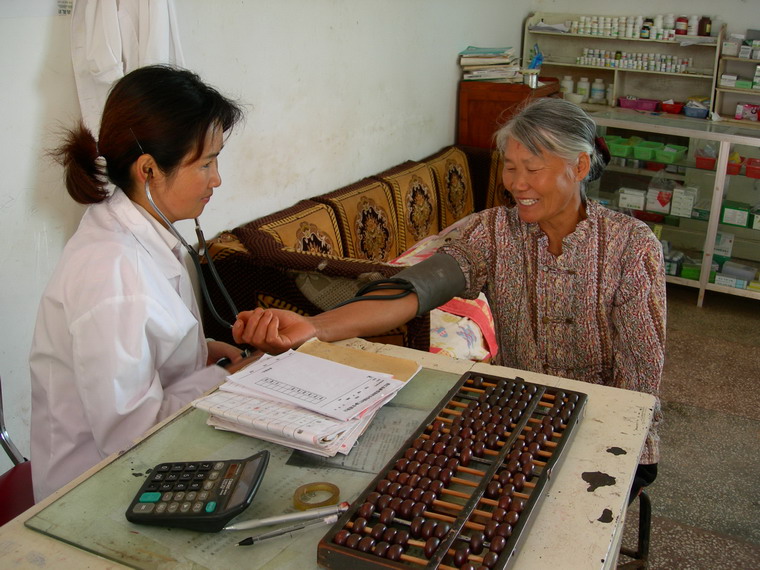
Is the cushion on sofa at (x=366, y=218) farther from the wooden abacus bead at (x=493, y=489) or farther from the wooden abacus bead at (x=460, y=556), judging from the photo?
the wooden abacus bead at (x=460, y=556)

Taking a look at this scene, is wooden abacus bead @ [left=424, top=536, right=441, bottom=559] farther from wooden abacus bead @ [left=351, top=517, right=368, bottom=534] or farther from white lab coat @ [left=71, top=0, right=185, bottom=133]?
white lab coat @ [left=71, top=0, right=185, bottom=133]

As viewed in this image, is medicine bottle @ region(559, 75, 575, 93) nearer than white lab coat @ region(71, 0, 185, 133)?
No

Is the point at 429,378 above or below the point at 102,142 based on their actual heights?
Result: below

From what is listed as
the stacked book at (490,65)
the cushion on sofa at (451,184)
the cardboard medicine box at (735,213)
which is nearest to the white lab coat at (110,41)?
the cushion on sofa at (451,184)

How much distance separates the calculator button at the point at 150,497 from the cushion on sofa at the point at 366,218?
7.85ft

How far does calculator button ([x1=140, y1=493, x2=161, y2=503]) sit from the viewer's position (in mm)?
993

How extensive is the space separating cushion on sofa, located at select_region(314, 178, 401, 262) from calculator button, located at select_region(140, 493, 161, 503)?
239cm

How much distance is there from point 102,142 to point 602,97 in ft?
14.6

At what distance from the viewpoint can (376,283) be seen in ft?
5.88

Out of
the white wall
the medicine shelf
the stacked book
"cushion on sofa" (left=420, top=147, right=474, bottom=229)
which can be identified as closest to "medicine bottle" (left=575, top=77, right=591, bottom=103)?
the medicine shelf

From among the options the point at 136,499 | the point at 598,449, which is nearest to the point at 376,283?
the point at 598,449

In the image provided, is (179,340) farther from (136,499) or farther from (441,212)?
(441,212)

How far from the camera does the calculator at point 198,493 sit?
964mm

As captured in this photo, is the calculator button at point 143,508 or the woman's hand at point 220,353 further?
the woman's hand at point 220,353
